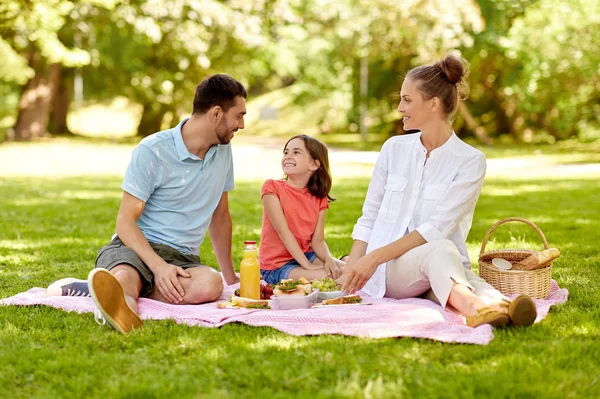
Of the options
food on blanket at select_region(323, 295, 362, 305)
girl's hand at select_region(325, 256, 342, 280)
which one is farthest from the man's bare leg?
girl's hand at select_region(325, 256, 342, 280)

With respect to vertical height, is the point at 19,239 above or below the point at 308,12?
below

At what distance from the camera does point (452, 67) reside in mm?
4234

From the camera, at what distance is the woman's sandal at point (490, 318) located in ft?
11.8

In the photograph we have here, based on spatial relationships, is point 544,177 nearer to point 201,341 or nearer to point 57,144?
point 201,341

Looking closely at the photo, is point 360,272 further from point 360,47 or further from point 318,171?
point 360,47

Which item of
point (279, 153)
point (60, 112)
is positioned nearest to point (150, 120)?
point (60, 112)

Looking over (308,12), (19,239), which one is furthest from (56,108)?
(19,239)

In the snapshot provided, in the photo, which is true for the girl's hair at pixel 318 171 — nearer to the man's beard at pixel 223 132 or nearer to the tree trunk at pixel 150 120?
the man's beard at pixel 223 132

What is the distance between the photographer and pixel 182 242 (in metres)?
4.55

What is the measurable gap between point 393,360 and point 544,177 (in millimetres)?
10914

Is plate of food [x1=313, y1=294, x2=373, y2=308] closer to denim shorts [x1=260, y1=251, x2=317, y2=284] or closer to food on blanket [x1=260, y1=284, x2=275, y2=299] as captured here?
food on blanket [x1=260, y1=284, x2=275, y2=299]

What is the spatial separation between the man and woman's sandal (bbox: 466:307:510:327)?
1448 mm

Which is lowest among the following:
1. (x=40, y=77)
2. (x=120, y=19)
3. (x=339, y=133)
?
(x=339, y=133)

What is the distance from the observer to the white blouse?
4.20 m
